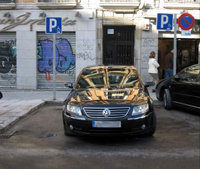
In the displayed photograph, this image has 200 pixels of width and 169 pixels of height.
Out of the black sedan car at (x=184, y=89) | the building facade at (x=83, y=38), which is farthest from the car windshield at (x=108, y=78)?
the building facade at (x=83, y=38)

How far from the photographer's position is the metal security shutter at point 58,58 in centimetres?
1634

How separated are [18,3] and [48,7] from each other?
1573 mm

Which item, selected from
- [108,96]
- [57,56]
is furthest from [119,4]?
[108,96]

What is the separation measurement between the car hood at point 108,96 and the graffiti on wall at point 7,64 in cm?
993

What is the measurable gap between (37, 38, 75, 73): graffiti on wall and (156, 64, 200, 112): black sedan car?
6448 millimetres

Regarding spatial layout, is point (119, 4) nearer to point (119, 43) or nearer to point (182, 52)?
point (119, 43)

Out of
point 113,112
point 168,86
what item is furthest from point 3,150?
point 168,86

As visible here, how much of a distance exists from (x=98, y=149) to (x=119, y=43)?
10627 mm

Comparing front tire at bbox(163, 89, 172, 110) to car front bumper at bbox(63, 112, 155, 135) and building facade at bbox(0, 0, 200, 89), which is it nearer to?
car front bumper at bbox(63, 112, 155, 135)

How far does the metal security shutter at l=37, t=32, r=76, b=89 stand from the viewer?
16.3 meters

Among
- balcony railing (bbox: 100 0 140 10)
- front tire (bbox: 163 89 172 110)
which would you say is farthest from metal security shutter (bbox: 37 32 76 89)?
front tire (bbox: 163 89 172 110)

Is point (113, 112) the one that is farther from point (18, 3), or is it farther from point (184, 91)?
point (18, 3)

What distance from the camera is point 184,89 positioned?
964 cm

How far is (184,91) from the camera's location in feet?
31.6
